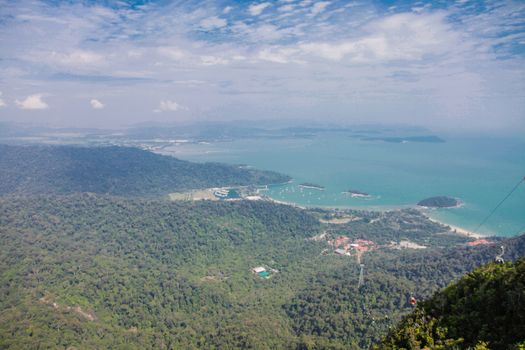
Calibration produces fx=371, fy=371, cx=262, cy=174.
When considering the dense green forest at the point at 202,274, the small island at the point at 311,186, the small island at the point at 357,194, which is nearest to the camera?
the dense green forest at the point at 202,274

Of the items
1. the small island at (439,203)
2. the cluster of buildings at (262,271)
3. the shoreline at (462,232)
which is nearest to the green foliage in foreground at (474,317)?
the cluster of buildings at (262,271)

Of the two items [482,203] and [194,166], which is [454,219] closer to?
[482,203]

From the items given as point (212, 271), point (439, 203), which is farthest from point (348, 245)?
point (439, 203)

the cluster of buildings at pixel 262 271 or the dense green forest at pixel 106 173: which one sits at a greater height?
the dense green forest at pixel 106 173

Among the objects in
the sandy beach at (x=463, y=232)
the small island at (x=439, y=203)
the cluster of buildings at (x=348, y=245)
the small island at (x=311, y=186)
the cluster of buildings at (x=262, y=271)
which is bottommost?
the sandy beach at (x=463, y=232)

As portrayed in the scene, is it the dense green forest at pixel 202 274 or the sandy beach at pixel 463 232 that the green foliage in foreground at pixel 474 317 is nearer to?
the dense green forest at pixel 202 274

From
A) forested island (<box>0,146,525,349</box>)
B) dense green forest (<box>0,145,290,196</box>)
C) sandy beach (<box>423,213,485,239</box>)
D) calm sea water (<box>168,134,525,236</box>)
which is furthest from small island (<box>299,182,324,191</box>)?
sandy beach (<box>423,213,485,239</box>)

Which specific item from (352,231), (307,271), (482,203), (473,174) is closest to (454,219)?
(482,203)

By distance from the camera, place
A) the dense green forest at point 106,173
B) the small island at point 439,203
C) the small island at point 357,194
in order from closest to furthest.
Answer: the small island at point 439,203
the dense green forest at point 106,173
the small island at point 357,194
